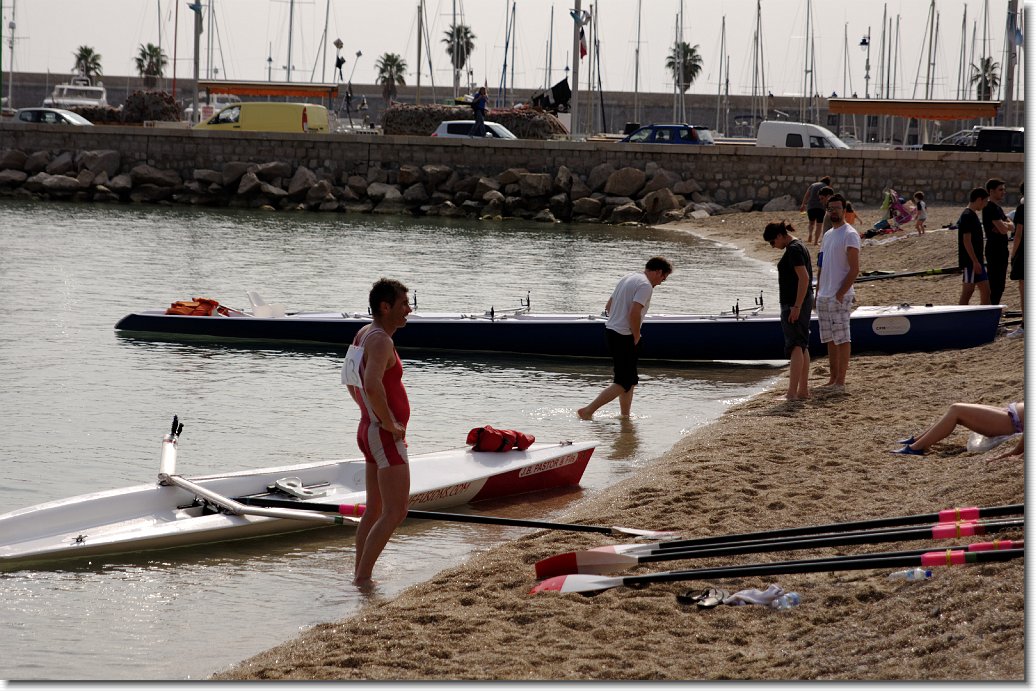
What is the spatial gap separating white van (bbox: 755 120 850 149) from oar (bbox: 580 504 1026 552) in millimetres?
31844

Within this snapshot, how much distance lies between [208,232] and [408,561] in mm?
25080

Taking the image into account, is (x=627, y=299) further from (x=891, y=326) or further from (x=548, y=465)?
(x=891, y=326)

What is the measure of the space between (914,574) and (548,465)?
364cm

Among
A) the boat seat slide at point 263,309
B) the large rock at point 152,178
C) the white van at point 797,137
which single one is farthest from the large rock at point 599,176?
the boat seat slide at point 263,309

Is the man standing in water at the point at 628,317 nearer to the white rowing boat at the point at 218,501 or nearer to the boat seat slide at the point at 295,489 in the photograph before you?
the white rowing boat at the point at 218,501

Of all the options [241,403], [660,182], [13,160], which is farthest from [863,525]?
[13,160]

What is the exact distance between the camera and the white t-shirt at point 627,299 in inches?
383

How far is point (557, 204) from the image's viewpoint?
3672cm

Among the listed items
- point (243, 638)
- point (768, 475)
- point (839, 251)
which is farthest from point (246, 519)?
point (839, 251)

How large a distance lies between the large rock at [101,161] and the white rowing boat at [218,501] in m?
34.3

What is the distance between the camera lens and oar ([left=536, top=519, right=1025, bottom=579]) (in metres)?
5.11

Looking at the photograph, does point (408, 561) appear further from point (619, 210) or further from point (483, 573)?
point (619, 210)

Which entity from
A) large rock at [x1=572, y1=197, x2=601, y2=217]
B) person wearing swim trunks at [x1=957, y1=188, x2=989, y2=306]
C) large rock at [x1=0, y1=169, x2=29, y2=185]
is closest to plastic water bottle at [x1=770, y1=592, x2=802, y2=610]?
person wearing swim trunks at [x1=957, y1=188, x2=989, y2=306]

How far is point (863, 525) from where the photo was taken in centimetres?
561
